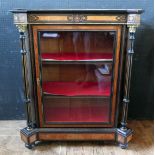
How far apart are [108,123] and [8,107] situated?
89 cm

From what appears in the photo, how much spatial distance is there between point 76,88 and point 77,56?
0.24 metres

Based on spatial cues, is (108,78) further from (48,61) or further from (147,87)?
(147,87)

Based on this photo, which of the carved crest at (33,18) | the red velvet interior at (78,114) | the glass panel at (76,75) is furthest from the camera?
the red velvet interior at (78,114)

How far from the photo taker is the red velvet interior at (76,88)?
58.8 inches

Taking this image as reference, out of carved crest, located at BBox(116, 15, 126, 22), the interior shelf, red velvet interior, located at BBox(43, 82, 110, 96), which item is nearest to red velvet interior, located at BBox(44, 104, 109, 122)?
red velvet interior, located at BBox(43, 82, 110, 96)

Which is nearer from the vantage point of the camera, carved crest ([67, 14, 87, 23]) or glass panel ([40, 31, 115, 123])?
carved crest ([67, 14, 87, 23])

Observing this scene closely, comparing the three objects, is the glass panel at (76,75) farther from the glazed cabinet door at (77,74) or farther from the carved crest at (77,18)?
the carved crest at (77,18)

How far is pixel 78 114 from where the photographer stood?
62.1 inches

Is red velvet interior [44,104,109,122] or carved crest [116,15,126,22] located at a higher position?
carved crest [116,15,126,22]

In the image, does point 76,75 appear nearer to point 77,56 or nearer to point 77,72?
point 77,72

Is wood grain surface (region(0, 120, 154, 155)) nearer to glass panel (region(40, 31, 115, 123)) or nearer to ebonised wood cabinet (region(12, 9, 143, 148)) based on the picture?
ebonised wood cabinet (region(12, 9, 143, 148))

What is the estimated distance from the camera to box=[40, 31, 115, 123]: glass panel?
1.40 meters

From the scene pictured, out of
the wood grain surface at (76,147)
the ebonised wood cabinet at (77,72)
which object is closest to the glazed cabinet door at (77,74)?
the ebonised wood cabinet at (77,72)

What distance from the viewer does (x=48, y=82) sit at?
5.00 feet
